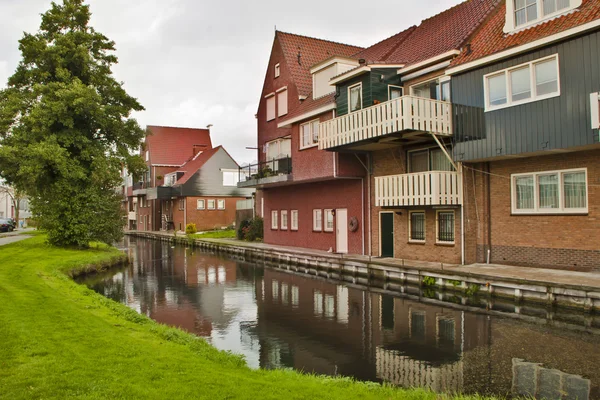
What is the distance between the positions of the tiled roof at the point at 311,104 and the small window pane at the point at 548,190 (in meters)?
9.66

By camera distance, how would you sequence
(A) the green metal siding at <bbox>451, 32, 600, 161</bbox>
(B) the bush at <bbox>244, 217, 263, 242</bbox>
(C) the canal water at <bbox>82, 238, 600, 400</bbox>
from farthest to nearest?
(B) the bush at <bbox>244, 217, 263, 242</bbox> < (A) the green metal siding at <bbox>451, 32, 600, 161</bbox> < (C) the canal water at <bbox>82, 238, 600, 400</bbox>

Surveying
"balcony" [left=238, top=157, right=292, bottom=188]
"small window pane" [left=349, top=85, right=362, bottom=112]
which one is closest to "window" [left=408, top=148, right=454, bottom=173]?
"small window pane" [left=349, top=85, right=362, bottom=112]

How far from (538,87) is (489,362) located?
9.14m

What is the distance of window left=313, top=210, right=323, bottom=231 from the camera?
2552 cm

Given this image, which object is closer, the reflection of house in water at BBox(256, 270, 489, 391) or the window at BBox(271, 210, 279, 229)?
the reflection of house in water at BBox(256, 270, 489, 391)

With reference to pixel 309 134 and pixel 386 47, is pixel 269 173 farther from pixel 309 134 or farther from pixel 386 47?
pixel 386 47

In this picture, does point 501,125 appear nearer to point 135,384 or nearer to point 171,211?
point 135,384

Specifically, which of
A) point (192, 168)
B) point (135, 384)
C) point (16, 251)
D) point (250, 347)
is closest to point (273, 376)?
point (135, 384)

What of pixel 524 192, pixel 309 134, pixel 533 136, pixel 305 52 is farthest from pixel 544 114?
pixel 305 52

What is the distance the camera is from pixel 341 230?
942 inches

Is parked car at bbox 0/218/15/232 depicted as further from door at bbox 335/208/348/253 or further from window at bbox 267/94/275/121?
door at bbox 335/208/348/253

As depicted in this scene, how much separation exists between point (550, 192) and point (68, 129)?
2070 centimetres

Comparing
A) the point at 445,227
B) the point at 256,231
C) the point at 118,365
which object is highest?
the point at 445,227

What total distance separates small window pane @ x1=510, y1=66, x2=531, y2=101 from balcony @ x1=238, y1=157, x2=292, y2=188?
1261 cm
